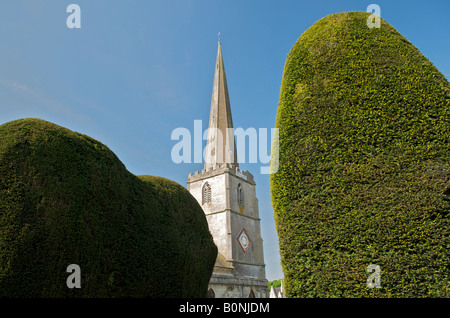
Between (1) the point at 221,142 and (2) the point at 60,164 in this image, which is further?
(1) the point at 221,142

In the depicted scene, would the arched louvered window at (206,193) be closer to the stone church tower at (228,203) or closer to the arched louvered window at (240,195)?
the stone church tower at (228,203)

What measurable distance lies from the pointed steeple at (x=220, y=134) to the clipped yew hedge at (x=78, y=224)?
33.2 meters

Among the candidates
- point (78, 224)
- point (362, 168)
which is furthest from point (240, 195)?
point (362, 168)

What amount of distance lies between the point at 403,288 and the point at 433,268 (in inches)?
23.7

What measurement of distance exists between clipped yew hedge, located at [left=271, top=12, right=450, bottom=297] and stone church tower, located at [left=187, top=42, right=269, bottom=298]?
1127 inches

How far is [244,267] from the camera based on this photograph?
1556 inches

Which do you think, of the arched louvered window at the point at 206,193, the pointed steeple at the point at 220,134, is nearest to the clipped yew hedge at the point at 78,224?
the arched louvered window at the point at 206,193

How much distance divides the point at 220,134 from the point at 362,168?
126 ft

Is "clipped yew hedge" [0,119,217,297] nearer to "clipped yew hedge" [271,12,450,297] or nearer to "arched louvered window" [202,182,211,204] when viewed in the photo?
"clipped yew hedge" [271,12,450,297]

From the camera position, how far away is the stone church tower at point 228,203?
37.9 meters

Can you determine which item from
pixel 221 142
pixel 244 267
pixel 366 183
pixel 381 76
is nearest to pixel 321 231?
pixel 366 183

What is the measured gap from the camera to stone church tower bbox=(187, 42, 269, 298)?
3794cm

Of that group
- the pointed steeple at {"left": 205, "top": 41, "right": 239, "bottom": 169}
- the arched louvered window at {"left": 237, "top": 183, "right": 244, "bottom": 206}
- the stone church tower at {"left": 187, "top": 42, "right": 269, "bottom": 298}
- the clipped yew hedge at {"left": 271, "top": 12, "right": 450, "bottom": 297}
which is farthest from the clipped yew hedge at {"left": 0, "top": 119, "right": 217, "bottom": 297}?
the pointed steeple at {"left": 205, "top": 41, "right": 239, "bottom": 169}
